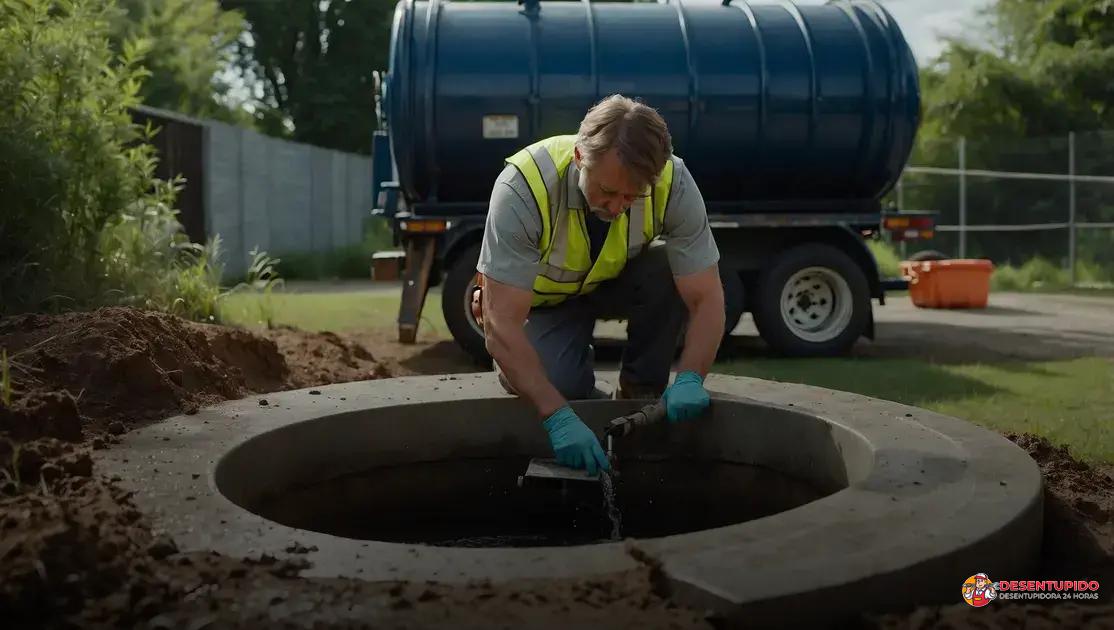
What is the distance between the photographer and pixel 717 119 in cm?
757

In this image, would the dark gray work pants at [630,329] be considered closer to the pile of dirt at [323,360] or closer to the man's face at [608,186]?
the man's face at [608,186]

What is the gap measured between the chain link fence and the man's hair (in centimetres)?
1238

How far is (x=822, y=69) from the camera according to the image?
768 cm

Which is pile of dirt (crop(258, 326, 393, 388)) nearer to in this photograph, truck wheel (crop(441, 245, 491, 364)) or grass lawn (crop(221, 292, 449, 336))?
truck wheel (crop(441, 245, 491, 364))

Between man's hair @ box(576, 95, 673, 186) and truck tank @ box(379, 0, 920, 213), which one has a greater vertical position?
truck tank @ box(379, 0, 920, 213)

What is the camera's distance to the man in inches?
127

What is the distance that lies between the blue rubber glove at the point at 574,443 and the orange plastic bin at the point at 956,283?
8.98 metres

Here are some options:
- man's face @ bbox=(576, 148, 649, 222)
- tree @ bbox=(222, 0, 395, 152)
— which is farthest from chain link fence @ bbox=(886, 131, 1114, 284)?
tree @ bbox=(222, 0, 395, 152)

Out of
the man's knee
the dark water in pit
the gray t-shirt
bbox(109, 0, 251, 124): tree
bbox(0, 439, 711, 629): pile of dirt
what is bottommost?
the dark water in pit

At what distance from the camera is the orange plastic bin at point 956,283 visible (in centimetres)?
1143

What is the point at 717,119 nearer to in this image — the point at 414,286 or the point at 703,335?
the point at 414,286

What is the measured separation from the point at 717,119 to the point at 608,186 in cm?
459

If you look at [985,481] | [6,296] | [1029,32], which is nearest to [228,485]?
[985,481]

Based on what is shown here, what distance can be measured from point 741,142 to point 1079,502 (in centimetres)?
503
